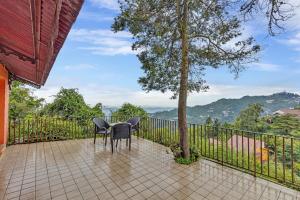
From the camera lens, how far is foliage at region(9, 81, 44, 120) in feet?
28.2

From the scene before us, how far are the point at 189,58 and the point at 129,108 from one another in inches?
206

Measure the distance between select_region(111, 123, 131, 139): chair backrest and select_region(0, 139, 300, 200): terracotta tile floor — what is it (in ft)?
1.91

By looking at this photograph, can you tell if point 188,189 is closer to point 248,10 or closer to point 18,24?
point 248,10

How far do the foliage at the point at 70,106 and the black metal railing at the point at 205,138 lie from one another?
8.86 ft

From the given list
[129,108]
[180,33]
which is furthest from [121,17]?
[129,108]

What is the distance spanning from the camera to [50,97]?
10523mm

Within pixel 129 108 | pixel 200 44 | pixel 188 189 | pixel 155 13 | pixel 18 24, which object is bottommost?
pixel 188 189

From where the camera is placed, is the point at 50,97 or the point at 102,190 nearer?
the point at 102,190

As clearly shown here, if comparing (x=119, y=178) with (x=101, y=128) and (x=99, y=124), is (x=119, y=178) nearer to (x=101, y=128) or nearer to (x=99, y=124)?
(x=101, y=128)

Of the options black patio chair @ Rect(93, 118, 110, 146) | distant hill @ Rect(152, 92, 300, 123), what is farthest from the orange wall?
distant hill @ Rect(152, 92, 300, 123)

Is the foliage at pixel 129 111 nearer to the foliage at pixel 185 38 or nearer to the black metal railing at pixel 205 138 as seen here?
the black metal railing at pixel 205 138

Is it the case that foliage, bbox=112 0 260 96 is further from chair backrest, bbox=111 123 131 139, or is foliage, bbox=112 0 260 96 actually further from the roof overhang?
the roof overhang

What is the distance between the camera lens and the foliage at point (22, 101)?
28.2 ft

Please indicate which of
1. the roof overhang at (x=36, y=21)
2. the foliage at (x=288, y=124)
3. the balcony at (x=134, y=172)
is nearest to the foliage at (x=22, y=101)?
the balcony at (x=134, y=172)
